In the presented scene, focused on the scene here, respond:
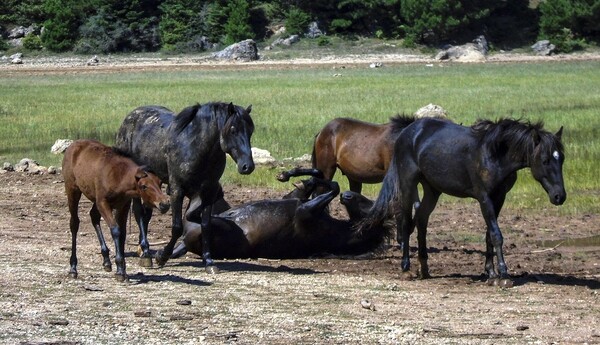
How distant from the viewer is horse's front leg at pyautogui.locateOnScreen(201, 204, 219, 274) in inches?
483

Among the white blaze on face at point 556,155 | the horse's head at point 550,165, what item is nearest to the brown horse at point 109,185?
the horse's head at point 550,165

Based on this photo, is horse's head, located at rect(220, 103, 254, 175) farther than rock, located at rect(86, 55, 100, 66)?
No

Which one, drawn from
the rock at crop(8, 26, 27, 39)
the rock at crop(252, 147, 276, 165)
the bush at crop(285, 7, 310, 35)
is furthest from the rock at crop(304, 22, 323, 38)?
the rock at crop(252, 147, 276, 165)

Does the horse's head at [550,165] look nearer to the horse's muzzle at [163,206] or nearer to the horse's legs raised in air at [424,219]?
the horse's legs raised in air at [424,219]

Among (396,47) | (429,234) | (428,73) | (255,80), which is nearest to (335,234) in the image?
(429,234)

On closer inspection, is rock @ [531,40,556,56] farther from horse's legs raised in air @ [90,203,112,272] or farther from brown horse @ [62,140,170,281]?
brown horse @ [62,140,170,281]

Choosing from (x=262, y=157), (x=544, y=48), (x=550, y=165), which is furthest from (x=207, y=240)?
(x=544, y=48)

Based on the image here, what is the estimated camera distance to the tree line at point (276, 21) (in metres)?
74.6

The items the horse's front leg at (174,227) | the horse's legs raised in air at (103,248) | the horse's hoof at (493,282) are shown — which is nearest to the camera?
the horse's hoof at (493,282)

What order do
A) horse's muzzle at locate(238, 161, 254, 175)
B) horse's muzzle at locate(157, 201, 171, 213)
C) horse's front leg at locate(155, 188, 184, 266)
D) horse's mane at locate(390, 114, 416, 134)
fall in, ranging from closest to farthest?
horse's muzzle at locate(157, 201, 171, 213) < horse's muzzle at locate(238, 161, 254, 175) < horse's front leg at locate(155, 188, 184, 266) < horse's mane at locate(390, 114, 416, 134)

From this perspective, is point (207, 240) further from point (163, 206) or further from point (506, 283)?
point (506, 283)

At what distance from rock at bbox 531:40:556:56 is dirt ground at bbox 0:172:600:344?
56.3 meters

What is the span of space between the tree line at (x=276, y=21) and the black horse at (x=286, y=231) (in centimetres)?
5871

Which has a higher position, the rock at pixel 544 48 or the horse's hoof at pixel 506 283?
the horse's hoof at pixel 506 283
